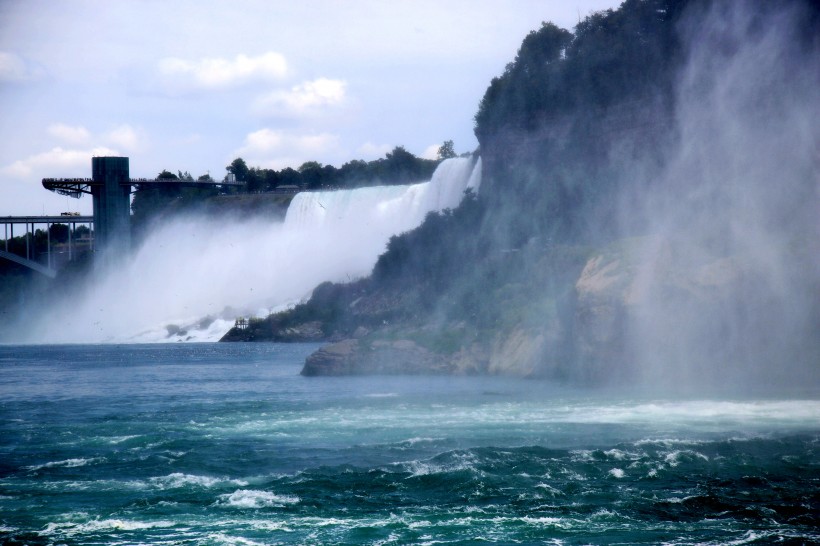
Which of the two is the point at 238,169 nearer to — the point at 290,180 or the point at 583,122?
the point at 290,180

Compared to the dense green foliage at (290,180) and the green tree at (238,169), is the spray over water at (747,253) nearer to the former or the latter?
the dense green foliage at (290,180)

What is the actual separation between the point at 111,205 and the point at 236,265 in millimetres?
13046

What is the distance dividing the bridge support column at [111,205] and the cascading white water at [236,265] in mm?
2579

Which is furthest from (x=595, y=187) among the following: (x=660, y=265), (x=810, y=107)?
(x=660, y=265)

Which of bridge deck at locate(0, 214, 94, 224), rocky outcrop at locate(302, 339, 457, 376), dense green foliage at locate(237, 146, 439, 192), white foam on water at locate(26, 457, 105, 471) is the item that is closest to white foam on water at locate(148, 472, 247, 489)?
white foam on water at locate(26, 457, 105, 471)

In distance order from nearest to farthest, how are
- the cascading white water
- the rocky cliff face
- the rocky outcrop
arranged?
the rocky cliff face < the rocky outcrop < the cascading white water

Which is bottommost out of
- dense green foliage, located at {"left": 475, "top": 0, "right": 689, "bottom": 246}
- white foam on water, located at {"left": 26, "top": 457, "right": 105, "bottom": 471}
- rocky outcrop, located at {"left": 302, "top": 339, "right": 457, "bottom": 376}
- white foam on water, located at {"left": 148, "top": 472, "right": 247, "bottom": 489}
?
white foam on water, located at {"left": 148, "top": 472, "right": 247, "bottom": 489}

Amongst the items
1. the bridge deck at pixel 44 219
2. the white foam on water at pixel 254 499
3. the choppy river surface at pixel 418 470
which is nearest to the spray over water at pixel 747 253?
the choppy river surface at pixel 418 470

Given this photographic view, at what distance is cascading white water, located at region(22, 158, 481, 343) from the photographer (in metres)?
69.1

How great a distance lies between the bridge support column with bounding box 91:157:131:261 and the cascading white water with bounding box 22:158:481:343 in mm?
2579

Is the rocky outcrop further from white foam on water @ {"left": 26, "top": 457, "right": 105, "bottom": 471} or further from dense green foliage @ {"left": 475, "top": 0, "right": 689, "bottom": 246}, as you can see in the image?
white foam on water @ {"left": 26, "top": 457, "right": 105, "bottom": 471}

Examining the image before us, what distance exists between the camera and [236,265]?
8050cm

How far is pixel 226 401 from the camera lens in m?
29.5

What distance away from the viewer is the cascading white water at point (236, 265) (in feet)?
227
